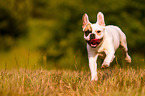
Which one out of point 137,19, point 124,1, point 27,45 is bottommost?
point 27,45

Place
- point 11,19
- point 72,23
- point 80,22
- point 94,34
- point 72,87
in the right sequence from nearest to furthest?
point 72,87, point 94,34, point 80,22, point 72,23, point 11,19

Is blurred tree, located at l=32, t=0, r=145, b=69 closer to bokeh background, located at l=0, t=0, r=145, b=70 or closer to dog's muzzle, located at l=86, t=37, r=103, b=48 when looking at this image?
bokeh background, located at l=0, t=0, r=145, b=70

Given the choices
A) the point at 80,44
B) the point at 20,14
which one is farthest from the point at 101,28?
the point at 20,14

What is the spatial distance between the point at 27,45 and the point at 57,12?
31.3 feet

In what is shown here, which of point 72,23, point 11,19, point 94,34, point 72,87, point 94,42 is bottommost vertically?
point 72,87

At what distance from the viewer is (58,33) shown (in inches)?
743

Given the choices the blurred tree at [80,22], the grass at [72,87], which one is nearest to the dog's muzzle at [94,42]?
the grass at [72,87]

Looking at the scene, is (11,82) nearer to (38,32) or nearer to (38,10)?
(38,32)

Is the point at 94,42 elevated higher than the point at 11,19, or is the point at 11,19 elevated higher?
the point at 11,19

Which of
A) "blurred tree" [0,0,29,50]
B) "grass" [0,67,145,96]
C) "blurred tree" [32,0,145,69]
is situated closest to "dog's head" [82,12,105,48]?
"grass" [0,67,145,96]

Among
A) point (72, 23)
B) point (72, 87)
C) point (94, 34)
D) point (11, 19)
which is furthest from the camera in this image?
point (11, 19)

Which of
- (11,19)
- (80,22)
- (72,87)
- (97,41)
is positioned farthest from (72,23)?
(72,87)

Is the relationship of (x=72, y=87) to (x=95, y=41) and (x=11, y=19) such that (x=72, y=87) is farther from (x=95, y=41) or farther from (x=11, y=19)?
(x=11, y=19)

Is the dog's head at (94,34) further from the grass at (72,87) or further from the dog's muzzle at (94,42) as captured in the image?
→ the grass at (72,87)
